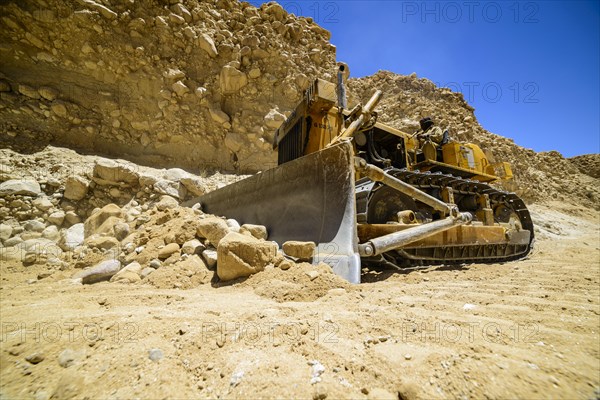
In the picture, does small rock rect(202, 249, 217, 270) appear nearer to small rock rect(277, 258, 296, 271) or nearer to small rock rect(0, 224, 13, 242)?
small rock rect(277, 258, 296, 271)

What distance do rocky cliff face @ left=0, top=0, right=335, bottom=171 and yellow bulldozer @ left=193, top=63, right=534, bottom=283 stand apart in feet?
12.3

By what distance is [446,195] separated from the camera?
153 inches

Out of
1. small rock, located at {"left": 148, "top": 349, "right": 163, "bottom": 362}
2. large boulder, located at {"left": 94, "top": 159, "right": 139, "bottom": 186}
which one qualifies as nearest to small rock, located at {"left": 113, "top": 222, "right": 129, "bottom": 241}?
large boulder, located at {"left": 94, "top": 159, "right": 139, "bottom": 186}

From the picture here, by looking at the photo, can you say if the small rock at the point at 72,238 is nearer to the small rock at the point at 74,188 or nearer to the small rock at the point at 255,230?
the small rock at the point at 74,188

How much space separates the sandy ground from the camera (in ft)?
2.43

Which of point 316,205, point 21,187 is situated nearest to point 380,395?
point 316,205

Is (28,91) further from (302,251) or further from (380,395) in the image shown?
(380,395)

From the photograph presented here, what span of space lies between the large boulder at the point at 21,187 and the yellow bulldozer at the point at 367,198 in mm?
2801

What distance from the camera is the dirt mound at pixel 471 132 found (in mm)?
14773

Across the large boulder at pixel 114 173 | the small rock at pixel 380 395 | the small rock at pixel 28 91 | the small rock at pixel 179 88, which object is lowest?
the small rock at pixel 380 395

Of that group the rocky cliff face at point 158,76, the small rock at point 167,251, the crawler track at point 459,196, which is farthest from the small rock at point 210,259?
the rocky cliff face at point 158,76

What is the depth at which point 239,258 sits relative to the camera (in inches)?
76.2

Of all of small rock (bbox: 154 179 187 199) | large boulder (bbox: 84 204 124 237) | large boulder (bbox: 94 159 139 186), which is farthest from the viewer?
small rock (bbox: 154 179 187 199)

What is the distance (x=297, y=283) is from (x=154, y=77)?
832cm
